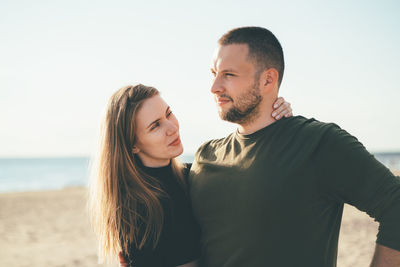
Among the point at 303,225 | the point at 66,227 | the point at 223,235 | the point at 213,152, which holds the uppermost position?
the point at 213,152

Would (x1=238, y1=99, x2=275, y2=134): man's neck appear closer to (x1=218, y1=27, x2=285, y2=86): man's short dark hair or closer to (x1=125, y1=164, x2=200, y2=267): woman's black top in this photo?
(x1=218, y1=27, x2=285, y2=86): man's short dark hair

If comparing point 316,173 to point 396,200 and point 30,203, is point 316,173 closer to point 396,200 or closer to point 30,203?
point 396,200

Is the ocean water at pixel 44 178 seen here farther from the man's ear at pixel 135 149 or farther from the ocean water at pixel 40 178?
the man's ear at pixel 135 149

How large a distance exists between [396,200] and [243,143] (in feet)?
3.68

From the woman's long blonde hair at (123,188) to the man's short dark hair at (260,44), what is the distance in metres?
0.85

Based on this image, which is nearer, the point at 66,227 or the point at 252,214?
the point at 252,214

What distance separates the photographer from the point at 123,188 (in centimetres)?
298

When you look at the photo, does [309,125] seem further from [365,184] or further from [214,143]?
[214,143]

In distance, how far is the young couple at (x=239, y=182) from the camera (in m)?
2.24

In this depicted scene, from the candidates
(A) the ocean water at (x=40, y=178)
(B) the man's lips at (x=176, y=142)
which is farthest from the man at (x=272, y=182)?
(A) the ocean water at (x=40, y=178)

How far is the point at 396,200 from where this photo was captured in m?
2.08

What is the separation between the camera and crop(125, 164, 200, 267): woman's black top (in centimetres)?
271

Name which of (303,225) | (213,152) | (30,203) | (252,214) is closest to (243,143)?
(213,152)

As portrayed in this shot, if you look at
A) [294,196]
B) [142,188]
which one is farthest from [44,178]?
[294,196]
